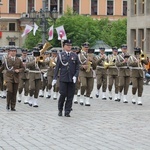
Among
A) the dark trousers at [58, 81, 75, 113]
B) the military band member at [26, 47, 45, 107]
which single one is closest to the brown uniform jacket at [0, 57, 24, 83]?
the military band member at [26, 47, 45, 107]

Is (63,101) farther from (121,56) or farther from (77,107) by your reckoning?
(121,56)

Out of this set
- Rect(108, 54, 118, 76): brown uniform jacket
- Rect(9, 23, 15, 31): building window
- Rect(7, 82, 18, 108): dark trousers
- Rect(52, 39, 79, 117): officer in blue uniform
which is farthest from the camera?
Rect(9, 23, 15, 31): building window

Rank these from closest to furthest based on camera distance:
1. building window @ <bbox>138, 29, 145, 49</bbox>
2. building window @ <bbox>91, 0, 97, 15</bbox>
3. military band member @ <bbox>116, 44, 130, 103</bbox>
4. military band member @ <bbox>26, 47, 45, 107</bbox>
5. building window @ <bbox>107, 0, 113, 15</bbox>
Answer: military band member @ <bbox>26, 47, 45, 107</bbox> < military band member @ <bbox>116, 44, 130, 103</bbox> < building window @ <bbox>138, 29, 145, 49</bbox> < building window @ <bbox>91, 0, 97, 15</bbox> < building window @ <bbox>107, 0, 113, 15</bbox>

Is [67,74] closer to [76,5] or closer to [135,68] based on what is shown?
[135,68]

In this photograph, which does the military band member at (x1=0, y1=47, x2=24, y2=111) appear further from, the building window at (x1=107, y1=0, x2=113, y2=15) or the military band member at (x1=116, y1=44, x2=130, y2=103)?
the building window at (x1=107, y1=0, x2=113, y2=15)

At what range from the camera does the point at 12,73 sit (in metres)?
20.4

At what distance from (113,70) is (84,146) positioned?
44.2 feet

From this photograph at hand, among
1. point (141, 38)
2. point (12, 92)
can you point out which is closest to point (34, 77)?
point (12, 92)

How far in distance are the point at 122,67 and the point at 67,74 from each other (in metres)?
5.92

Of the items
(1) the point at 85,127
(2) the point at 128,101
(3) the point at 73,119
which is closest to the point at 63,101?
(3) the point at 73,119

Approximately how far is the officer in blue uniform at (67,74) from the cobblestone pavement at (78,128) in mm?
376

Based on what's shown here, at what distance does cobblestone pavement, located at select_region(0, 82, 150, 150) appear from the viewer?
12922 mm

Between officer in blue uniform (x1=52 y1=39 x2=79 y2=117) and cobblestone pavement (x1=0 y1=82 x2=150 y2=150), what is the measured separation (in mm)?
376

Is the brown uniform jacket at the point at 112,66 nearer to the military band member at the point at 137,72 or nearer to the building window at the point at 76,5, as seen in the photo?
the military band member at the point at 137,72
